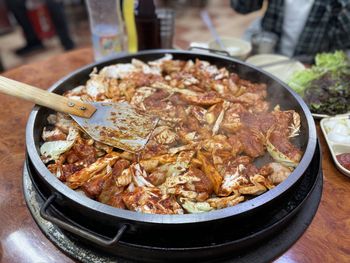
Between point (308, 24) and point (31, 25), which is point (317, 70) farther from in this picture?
point (31, 25)

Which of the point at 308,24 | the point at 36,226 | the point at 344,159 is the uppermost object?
the point at 308,24

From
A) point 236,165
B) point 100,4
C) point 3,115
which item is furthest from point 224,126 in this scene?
point 100,4

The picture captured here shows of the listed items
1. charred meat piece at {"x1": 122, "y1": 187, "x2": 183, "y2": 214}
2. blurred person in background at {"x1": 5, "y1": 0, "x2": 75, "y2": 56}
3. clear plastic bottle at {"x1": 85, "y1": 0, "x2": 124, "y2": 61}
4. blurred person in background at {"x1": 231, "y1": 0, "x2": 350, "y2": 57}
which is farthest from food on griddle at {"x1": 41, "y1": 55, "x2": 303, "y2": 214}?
blurred person in background at {"x1": 5, "y1": 0, "x2": 75, "y2": 56}

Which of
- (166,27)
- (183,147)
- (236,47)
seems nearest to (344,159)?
(183,147)

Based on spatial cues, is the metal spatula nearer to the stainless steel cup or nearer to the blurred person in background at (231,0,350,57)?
the stainless steel cup

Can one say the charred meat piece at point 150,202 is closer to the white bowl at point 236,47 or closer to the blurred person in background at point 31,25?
the white bowl at point 236,47

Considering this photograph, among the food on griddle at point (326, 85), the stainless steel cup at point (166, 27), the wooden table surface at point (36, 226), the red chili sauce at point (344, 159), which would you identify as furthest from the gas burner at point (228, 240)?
the stainless steel cup at point (166, 27)
